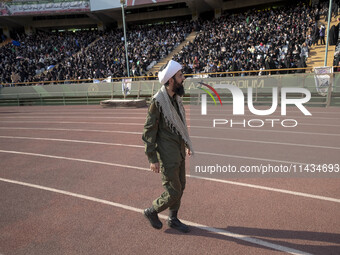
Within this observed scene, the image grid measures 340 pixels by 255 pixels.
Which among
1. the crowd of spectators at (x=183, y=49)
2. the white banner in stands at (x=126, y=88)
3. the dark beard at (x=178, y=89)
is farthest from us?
the crowd of spectators at (x=183, y=49)

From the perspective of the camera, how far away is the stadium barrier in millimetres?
12289

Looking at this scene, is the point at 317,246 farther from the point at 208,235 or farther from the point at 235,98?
the point at 235,98

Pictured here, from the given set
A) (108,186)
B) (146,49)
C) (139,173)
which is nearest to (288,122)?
(139,173)

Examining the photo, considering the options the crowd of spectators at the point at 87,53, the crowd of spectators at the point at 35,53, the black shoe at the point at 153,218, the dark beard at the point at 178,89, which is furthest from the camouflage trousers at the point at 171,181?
the crowd of spectators at the point at 35,53

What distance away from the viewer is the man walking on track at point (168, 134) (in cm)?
300

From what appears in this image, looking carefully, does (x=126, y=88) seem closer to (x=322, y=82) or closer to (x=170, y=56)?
(x=170, y=56)

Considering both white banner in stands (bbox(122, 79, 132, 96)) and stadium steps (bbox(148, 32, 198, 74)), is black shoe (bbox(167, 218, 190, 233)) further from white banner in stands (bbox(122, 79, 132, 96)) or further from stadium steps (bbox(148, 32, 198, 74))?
stadium steps (bbox(148, 32, 198, 74))

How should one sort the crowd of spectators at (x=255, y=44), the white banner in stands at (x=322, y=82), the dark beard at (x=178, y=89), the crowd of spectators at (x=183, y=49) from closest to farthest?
the dark beard at (x=178, y=89), the white banner in stands at (x=322, y=82), the crowd of spectators at (x=255, y=44), the crowd of spectators at (x=183, y=49)

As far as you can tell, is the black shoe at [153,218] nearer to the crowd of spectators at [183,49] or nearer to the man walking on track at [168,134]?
the man walking on track at [168,134]

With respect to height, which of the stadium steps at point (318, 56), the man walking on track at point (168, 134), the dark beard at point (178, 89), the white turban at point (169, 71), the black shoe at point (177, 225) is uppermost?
the stadium steps at point (318, 56)

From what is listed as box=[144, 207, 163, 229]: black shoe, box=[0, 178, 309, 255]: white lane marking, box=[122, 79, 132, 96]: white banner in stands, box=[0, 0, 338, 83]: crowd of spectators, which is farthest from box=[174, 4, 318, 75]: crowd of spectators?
box=[144, 207, 163, 229]: black shoe

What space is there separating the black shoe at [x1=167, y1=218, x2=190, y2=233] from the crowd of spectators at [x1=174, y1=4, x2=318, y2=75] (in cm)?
1472

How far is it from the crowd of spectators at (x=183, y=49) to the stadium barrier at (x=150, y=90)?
3.33 meters

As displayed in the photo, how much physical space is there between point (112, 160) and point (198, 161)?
1970 millimetres
